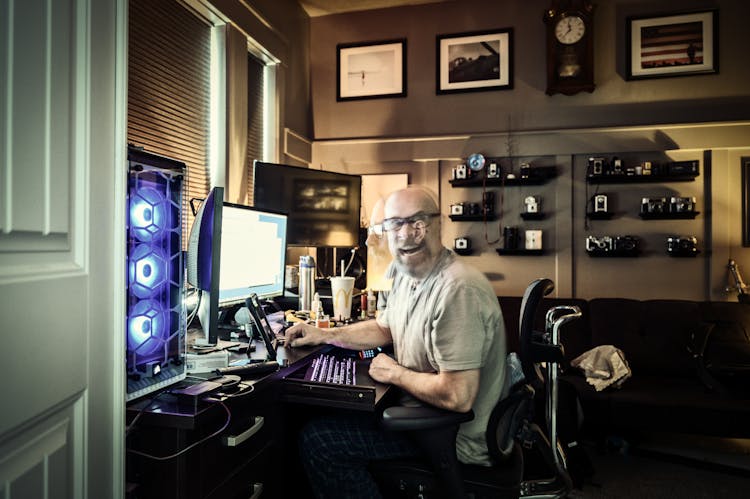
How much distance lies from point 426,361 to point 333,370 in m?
0.33

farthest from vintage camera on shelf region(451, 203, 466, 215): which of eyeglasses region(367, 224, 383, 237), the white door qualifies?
the white door

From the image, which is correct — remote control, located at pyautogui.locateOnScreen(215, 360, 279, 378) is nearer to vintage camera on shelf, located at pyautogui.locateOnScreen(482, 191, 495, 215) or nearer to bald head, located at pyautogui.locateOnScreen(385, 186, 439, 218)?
bald head, located at pyautogui.locateOnScreen(385, 186, 439, 218)

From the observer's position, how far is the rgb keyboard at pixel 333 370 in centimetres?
157

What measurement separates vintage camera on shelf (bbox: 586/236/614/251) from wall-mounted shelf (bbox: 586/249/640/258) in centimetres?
2

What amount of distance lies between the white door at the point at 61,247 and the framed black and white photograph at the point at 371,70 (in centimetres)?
358

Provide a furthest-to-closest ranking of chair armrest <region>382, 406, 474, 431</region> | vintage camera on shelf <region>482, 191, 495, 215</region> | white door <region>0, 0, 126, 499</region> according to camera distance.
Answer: vintage camera on shelf <region>482, 191, 495, 215</region> < chair armrest <region>382, 406, 474, 431</region> < white door <region>0, 0, 126, 499</region>

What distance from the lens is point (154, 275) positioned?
1204mm

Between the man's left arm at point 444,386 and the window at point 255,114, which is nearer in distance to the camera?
the man's left arm at point 444,386

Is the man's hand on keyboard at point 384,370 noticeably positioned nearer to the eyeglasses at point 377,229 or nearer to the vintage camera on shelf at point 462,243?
the eyeglasses at point 377,229

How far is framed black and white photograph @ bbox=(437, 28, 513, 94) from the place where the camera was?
397cm

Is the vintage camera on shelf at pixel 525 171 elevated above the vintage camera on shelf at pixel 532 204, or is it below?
above

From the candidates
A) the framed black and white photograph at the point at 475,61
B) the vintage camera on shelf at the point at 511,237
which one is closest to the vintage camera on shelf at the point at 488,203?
the vintage camera on shelf at the point at 511,237

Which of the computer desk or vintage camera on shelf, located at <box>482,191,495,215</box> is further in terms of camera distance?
vintage camera on shelf, located at <box>482,191,495,215</box>

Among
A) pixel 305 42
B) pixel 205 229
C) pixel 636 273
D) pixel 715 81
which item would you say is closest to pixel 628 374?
pixel 636 273
